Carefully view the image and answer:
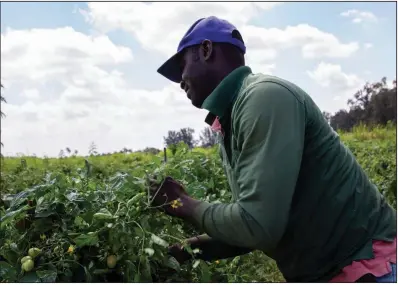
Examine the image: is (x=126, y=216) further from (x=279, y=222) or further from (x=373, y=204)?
(x=373, y=204)

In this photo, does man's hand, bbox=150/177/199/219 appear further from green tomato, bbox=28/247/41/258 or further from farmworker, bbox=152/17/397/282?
green tomato, bbox=28/247/41/258

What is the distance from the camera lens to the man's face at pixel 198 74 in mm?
1879

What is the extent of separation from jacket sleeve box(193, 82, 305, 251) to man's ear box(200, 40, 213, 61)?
0.25 metres

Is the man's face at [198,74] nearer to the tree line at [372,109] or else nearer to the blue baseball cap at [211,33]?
the blue baseball cap at [211,33]

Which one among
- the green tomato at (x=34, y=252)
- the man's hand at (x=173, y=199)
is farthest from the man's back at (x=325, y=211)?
the green tomato at (x=34, y=252)

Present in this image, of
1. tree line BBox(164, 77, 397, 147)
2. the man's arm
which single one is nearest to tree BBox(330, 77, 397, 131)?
tree line BBox(164, 77, 397, 147)

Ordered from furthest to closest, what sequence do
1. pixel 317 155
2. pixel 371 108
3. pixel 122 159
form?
1. pixel 371 108
2. pixel 122 159
3. pixel 317 155

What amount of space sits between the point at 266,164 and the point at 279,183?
6cm

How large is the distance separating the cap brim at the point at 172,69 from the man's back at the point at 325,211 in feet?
1.12

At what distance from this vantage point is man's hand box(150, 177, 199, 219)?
70.9 inches

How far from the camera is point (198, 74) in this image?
6.18 ft

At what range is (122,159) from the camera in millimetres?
8805

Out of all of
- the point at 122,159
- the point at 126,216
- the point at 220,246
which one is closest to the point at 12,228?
the point at 126,216

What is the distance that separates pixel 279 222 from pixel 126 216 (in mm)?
598
